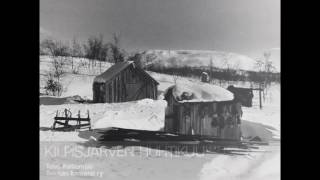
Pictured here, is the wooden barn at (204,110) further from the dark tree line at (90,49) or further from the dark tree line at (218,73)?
the dark tree line at (90,49)

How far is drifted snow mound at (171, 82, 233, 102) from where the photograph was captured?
5746mm

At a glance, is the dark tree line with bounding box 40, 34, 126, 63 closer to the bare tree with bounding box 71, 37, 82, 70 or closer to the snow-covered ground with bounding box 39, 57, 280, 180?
the bare tree with bounding box 71, 37, 82, 70

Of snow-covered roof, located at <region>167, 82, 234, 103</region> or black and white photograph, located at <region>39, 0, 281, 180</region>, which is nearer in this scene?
black and white photograph, located at <region>39, 0, 281, 180</region>

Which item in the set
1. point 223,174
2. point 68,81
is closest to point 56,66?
point 68,81

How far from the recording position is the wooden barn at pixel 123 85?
225 inches

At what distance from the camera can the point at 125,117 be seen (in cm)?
571

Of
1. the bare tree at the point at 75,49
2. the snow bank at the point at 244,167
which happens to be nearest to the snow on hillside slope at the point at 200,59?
the bare tree at the point at 75,49

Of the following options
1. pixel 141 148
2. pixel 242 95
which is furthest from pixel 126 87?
pixel 242 95

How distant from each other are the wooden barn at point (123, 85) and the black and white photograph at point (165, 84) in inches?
0.5

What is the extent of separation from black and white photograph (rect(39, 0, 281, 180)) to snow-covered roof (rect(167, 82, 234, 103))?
0.04ft

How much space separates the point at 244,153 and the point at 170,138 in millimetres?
910

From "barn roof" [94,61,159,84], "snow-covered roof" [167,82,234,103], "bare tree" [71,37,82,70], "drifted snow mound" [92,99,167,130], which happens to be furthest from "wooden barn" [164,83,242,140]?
"bare tree" [71,37,82,70]

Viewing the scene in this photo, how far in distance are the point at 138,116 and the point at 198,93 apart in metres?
0.78

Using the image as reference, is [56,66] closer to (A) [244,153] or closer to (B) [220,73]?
(B) [220,73]
